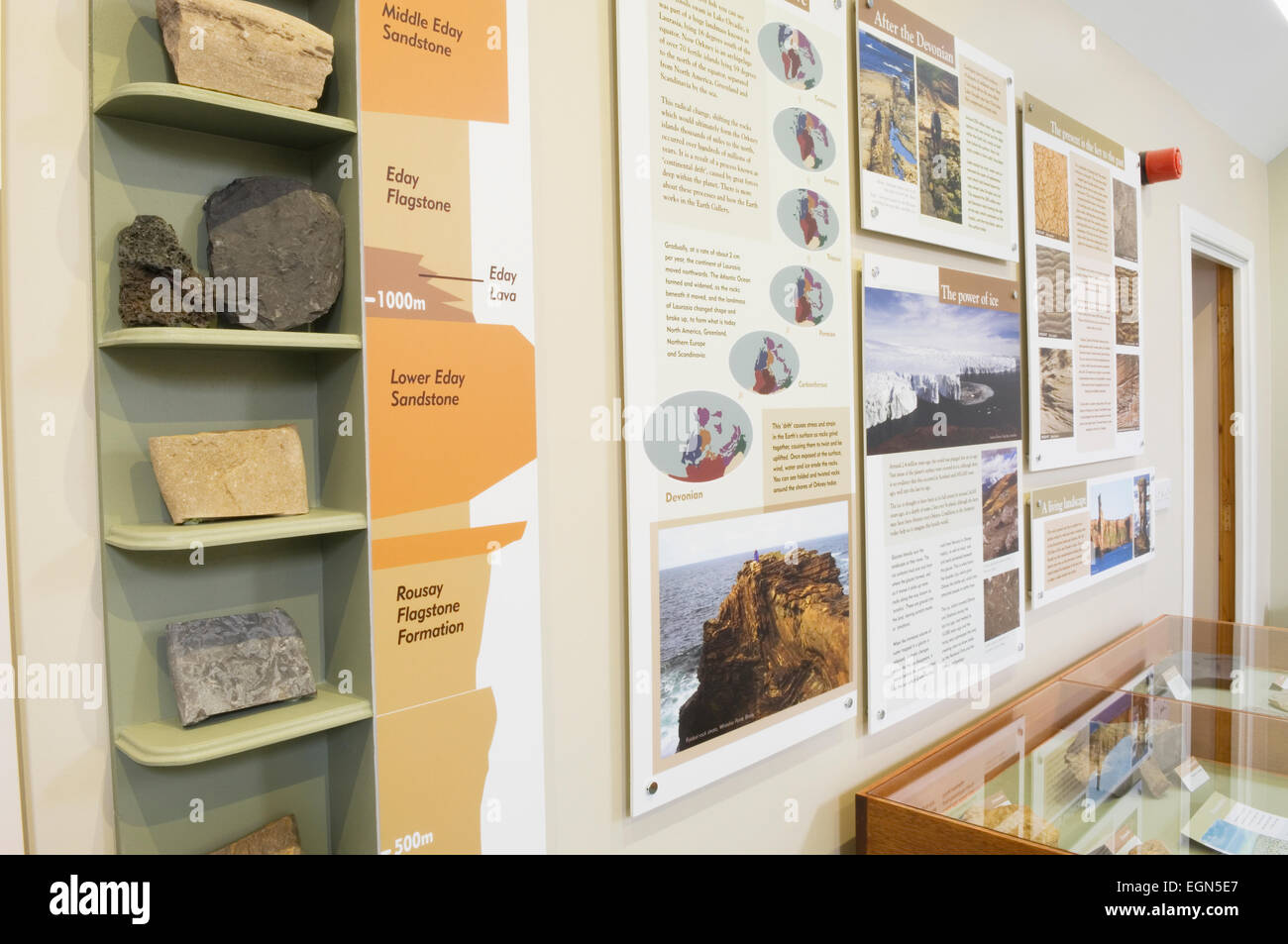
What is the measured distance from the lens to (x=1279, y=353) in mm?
4547

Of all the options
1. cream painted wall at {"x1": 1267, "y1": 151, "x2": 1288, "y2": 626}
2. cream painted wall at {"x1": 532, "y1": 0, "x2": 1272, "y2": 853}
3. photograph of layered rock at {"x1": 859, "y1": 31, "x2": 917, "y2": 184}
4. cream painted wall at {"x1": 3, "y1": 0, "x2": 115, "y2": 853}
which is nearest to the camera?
cream painted wall at {"x1": 3, "y1": 0, "x2": 115, "y2": 853}

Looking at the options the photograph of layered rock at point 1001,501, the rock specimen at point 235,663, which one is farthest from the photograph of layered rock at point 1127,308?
the rock specimen at point 235,663

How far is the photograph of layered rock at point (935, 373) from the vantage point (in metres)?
1.75

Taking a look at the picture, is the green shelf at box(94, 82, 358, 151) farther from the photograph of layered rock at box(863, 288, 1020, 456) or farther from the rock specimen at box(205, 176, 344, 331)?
the photograph of layered rock at box(863, 288, 1020, 456)

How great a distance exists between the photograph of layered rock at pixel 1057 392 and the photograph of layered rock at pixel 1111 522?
300mm

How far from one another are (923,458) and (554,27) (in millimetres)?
→ 1179

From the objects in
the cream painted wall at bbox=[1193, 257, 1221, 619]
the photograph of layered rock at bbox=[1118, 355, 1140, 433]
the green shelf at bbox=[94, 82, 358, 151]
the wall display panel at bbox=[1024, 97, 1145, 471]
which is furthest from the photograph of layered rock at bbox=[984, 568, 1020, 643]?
the cream painted wall at bbox=[1193, 257, 1221, 619]

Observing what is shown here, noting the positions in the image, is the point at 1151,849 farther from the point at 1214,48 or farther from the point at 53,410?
the point at 1214,48

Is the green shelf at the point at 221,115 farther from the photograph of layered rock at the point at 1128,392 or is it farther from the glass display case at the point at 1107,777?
the photograph of layered rock at the point at 1128,392

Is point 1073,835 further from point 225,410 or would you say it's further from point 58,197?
point 58,197

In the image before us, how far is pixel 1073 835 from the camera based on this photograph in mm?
1537

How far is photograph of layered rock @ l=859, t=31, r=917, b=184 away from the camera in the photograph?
1723 mm

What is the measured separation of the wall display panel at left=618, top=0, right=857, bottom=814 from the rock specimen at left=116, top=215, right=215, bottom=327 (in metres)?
0.58
